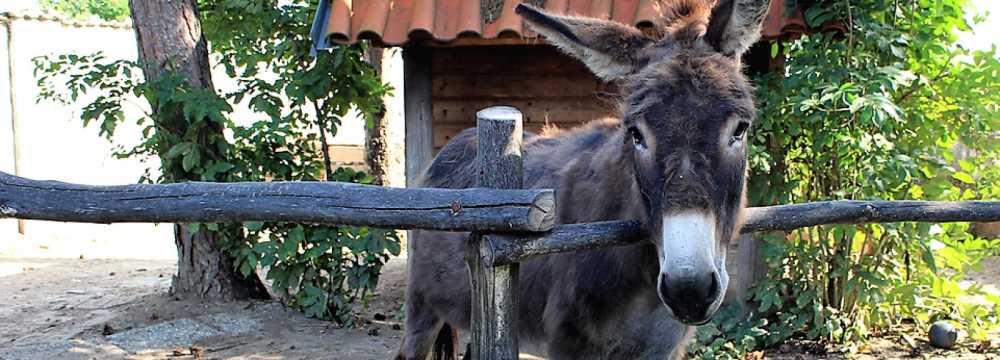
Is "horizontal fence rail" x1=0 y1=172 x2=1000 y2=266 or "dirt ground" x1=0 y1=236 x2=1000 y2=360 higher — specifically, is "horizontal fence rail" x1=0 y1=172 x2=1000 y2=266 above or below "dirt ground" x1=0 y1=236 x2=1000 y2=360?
above

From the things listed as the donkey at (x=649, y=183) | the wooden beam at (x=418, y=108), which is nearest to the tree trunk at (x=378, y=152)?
the wooden beam at (x=418, y=108)

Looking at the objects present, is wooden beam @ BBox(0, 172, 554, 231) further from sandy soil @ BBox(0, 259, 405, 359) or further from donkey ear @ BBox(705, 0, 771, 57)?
sandy soil @ BBox(0, 259, 405, 359)

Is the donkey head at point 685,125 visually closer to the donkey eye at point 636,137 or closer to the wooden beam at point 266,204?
the donkey eye at point 636,137

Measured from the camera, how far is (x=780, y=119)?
5.35 meters

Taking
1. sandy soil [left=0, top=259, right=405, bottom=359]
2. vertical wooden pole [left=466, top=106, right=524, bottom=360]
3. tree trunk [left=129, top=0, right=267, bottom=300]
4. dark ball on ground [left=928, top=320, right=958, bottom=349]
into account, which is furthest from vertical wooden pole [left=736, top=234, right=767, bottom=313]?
tree trunk [left=129, top=0, right=267, bottom=300]

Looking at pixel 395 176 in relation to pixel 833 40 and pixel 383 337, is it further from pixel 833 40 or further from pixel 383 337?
pixel 833 40

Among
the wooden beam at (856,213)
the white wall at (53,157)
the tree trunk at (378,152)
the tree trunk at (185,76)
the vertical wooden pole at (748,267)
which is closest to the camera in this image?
the wooden beam at (856,213)

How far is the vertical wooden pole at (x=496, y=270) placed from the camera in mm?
2467

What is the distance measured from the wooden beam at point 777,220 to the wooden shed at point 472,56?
2.28 metres

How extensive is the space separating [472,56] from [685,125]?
4.03 metres

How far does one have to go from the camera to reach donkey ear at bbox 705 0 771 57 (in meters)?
2.66

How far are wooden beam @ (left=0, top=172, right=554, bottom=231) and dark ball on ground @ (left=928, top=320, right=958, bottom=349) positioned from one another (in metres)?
4.20

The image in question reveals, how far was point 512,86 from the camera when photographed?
6262 millimetres

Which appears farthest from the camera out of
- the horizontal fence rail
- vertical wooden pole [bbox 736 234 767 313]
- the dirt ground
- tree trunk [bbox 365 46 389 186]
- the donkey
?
tree trunk [bbox 365 46 389 186]
